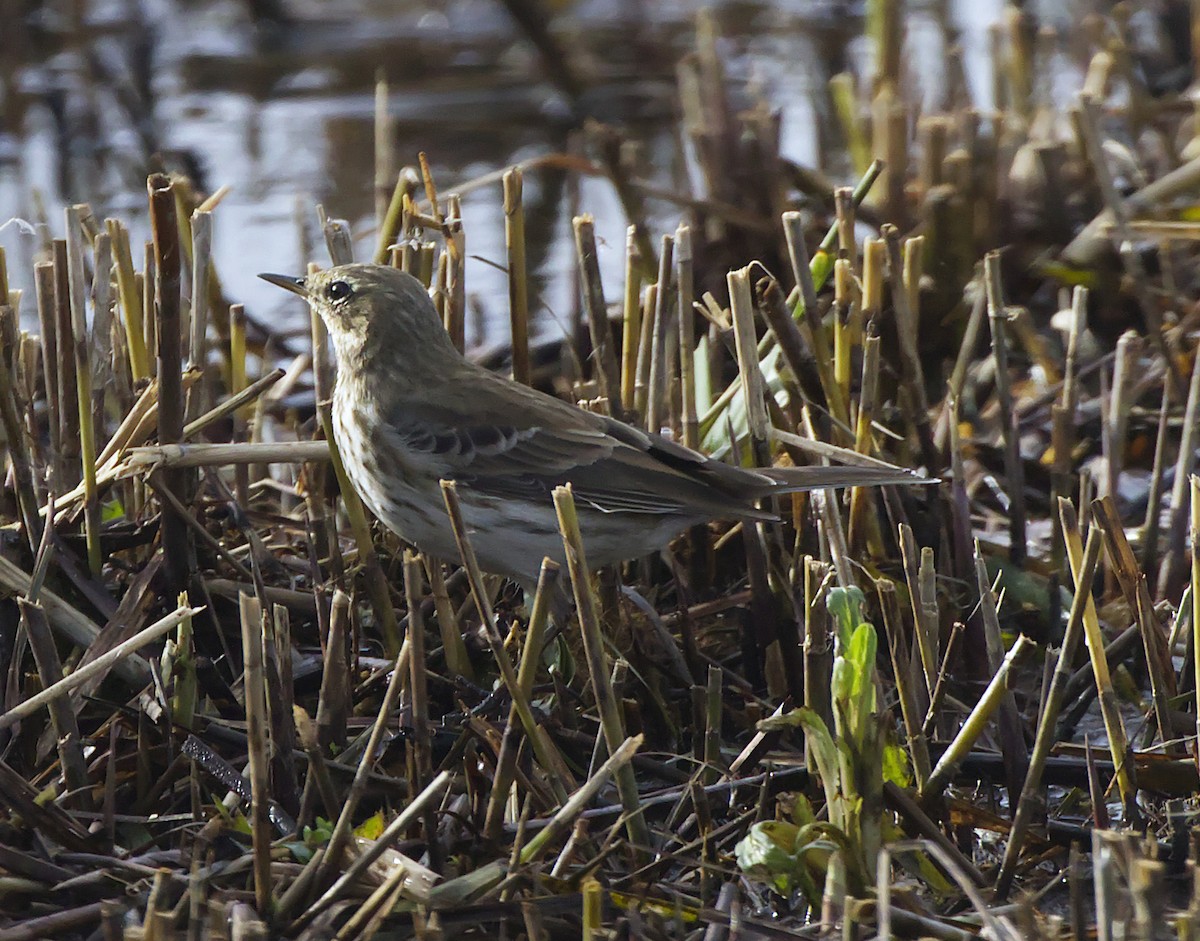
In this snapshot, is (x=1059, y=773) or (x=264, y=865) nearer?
(x=264, y=865)

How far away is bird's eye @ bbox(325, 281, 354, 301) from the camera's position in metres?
4.41

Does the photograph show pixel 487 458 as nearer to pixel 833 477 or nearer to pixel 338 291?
pixel 338 291

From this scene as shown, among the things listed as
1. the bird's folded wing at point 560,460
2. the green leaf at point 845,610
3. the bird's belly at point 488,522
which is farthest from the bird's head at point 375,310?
the green leaf at point 845,610

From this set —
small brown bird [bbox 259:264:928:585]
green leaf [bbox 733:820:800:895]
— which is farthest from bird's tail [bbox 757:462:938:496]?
green leaf [bbox 733:820:800:895]

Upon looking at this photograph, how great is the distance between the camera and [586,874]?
9.72ft

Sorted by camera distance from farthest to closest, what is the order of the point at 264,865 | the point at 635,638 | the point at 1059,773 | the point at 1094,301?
the point at 1094,301 < the point at 635,638 < the point at 1059,773 < the point at 264,865

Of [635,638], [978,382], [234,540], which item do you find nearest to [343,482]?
[234,540]

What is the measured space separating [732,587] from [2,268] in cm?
199

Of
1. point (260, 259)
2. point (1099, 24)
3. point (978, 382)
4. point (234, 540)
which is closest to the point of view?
point (234, 540)

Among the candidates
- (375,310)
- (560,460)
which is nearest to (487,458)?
(560,460)

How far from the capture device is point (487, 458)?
4273 mm

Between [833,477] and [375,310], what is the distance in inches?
50.7

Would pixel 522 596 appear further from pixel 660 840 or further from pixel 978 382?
pixel 978 382

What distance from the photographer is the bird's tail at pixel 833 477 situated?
3854 mm
